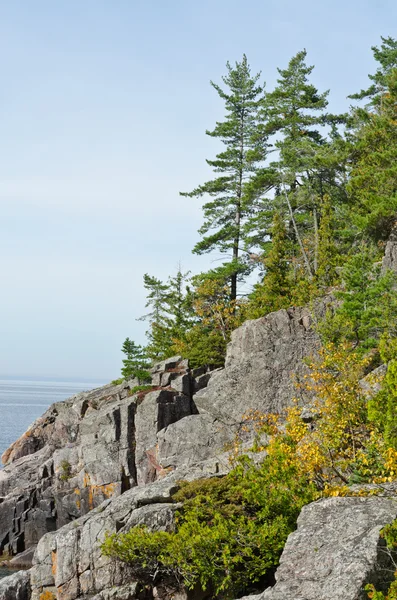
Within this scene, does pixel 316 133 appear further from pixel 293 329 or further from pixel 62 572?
pixel 62 572

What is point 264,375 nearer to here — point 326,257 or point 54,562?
point 54,562

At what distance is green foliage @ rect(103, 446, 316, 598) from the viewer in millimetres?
18031

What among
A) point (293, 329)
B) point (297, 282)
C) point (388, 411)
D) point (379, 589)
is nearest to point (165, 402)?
point (293, 329)

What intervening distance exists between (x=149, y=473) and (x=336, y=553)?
2200 cm

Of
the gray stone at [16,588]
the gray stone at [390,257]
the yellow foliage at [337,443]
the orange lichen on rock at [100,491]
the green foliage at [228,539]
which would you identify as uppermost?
the gray stone at [390,257]

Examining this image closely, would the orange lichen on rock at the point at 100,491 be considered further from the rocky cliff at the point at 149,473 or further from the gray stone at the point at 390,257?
the gray stone at the point at 390,257

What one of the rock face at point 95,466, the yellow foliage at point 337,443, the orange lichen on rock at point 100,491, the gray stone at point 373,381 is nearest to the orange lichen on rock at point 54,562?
the yellow foliage at point 337,443

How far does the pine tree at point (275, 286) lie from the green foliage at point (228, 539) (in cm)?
2046

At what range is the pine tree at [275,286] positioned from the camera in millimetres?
39688

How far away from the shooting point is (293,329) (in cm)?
3331

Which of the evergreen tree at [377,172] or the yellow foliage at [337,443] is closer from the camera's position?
the yellow foliage at [337,443]

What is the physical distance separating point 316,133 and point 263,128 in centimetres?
452

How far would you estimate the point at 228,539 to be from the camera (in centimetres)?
1819

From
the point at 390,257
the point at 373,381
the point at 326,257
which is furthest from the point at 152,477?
the point at 326,257
